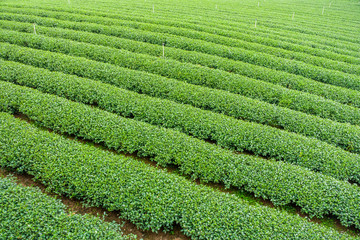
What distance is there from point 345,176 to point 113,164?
871cm

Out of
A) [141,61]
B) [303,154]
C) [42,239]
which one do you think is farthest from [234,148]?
[141,61]

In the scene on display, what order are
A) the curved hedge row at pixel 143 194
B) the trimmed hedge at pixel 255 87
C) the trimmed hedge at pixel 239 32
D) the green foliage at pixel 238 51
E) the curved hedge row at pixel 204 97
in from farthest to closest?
the trimmed hedge at pixel 239 32
the green foliage at pixel 238 51
the trimmed hedge at pixel 255 87
the curved hedge row at pixel 204 97
the curved hedge row at pixel 143 194

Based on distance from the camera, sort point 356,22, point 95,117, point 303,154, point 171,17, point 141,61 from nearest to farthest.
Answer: point 303,154
point 95,117
point 141,61
point 171,17
point 356,22

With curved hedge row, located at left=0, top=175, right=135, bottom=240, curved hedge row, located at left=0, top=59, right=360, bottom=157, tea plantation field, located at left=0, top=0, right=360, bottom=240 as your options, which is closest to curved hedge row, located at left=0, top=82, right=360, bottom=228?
tea plantation field, located at left=0, top=0, right=360, bottom=240

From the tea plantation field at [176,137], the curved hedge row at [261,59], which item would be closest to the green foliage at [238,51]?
the curved hedge row at [261,59]

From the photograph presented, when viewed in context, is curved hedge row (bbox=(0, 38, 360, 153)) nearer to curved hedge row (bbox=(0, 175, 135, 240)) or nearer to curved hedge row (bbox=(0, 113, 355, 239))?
curved hedge row (bbox=(0, 113, 355, 239))

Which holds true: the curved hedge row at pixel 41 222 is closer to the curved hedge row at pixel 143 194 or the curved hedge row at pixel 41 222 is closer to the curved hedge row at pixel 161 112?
the curved hedge row at pixel 143 194

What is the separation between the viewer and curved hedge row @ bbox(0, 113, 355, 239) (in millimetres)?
6695

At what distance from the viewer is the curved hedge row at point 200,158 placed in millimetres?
7855

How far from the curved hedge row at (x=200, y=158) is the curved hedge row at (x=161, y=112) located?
0.78 metres

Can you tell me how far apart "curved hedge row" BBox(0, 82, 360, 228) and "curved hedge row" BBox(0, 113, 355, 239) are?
2.74 ft

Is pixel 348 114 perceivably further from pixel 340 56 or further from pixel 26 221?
pixel 26 221

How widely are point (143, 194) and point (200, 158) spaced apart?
266 centimetres

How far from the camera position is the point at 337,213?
7.55 m
